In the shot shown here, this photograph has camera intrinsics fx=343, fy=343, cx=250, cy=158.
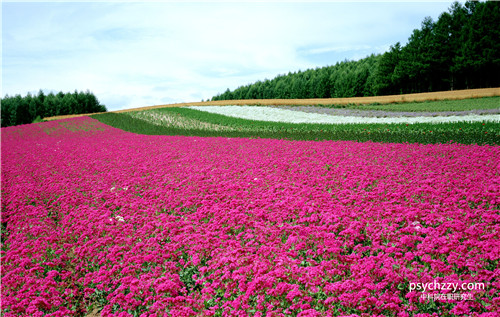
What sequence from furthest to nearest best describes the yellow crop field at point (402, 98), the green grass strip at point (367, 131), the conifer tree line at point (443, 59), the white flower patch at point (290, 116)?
1. the conifer tree line at point (443, 59)
2. the yellow crop field at point (402, 98)
3. the white flower patch at point (290, 116)
4. the green grass strip at point (367, 131)

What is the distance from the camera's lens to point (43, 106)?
61031 mm

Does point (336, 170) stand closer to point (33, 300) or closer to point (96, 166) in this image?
point (33, 300)

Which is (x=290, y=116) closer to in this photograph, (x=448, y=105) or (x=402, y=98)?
(x=402, y=98)

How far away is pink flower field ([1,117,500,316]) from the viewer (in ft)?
15.7

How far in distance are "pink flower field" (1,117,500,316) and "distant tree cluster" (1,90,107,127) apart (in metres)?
55.7

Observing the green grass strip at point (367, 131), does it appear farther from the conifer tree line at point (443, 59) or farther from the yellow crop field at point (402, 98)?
the conifer tree line at point (443, 59)

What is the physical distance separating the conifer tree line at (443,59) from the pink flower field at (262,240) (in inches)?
1828

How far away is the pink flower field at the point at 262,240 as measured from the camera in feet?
15.7

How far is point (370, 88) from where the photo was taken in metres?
65.4

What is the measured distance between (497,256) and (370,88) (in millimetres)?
64989

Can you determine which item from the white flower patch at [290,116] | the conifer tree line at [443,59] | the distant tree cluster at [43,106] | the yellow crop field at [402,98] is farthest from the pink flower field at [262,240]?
the distant tree cluster at [43,106]

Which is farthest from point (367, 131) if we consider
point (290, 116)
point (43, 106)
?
point (43, 106)

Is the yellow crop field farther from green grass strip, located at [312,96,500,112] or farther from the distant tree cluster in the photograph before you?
the distant tree cluster

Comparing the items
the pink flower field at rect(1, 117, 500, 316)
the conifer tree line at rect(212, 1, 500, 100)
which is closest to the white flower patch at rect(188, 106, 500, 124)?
the pink flower field at rect(1, 117, 500, 316)
